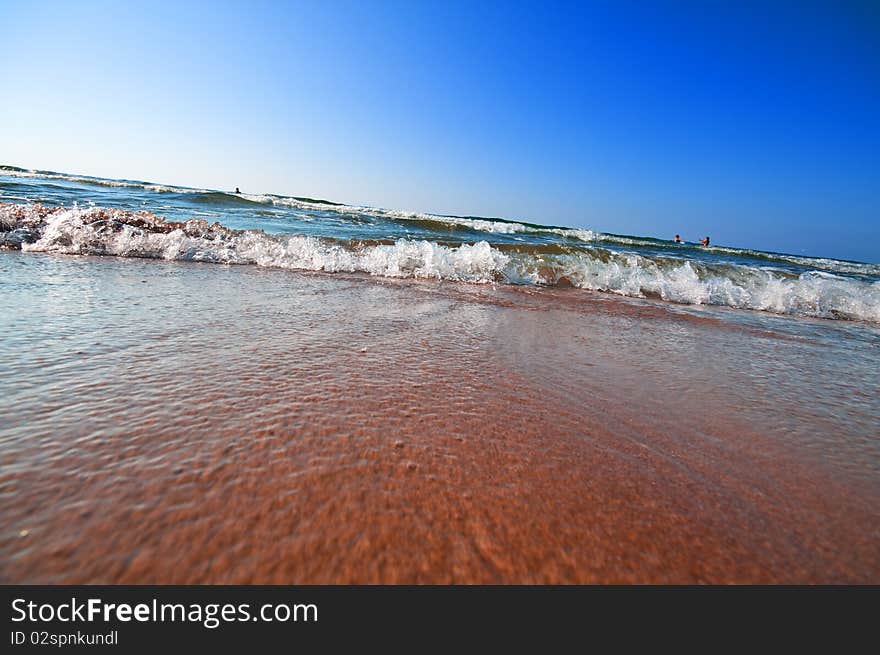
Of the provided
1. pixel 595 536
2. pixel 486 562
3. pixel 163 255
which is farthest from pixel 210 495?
pixel 163 255

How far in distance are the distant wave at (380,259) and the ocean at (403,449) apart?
98.4 inches

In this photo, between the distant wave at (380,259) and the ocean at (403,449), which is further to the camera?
the distant wave at (380,259)

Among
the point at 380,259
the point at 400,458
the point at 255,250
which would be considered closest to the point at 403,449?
the point at 400,458

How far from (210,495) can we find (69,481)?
0.38 meters

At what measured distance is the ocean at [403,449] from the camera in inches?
33.7

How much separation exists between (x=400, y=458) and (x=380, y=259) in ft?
17.2

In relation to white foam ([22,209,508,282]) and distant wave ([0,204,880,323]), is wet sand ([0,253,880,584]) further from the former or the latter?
distant wave ([0,204,880,323])

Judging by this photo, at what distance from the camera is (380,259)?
6152mm

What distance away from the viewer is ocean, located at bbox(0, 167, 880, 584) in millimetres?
855

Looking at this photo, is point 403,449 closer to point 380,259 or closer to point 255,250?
point 380,259

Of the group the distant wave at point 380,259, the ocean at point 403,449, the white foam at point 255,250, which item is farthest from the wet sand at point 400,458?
the distant wave at point 380,259

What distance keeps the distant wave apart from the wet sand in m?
3.21

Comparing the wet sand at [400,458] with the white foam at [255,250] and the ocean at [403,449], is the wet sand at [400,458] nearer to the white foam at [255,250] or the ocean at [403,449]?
the ocean at [403,449]

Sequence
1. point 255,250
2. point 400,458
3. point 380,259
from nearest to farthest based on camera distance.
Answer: point 400,458 → point 255,250 → point 380,259
